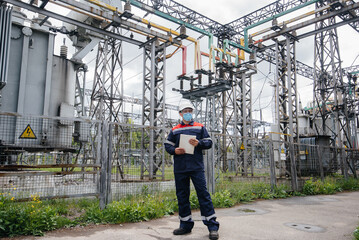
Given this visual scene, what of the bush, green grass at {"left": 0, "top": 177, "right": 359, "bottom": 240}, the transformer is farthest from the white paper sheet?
the transformer

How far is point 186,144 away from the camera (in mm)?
4719

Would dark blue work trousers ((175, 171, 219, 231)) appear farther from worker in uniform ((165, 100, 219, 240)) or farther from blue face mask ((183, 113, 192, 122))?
blue face mask ((183, 113, 192, 122))

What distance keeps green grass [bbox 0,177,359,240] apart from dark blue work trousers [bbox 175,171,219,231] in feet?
4.11

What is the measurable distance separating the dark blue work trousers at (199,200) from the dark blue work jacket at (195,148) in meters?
0.11

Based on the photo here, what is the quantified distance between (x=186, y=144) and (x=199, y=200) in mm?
960

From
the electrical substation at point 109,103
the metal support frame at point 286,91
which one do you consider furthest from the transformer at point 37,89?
the metal support frame at point 286,91

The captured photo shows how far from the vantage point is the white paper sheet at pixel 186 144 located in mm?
4699

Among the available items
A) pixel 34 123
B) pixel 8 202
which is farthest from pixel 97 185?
pixel 34 123

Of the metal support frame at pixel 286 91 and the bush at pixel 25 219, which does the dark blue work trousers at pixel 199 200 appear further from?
the metal support frame at pixel 286 91

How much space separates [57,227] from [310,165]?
450 inches

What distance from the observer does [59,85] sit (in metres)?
8.55

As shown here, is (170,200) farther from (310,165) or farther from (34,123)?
(310,165)

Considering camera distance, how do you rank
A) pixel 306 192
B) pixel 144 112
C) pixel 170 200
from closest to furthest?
1. pixel 170 200
2. pixel 306 192
3. pixel 144 112

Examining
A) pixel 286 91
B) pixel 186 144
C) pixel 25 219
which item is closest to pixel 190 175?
pixel 186 144
